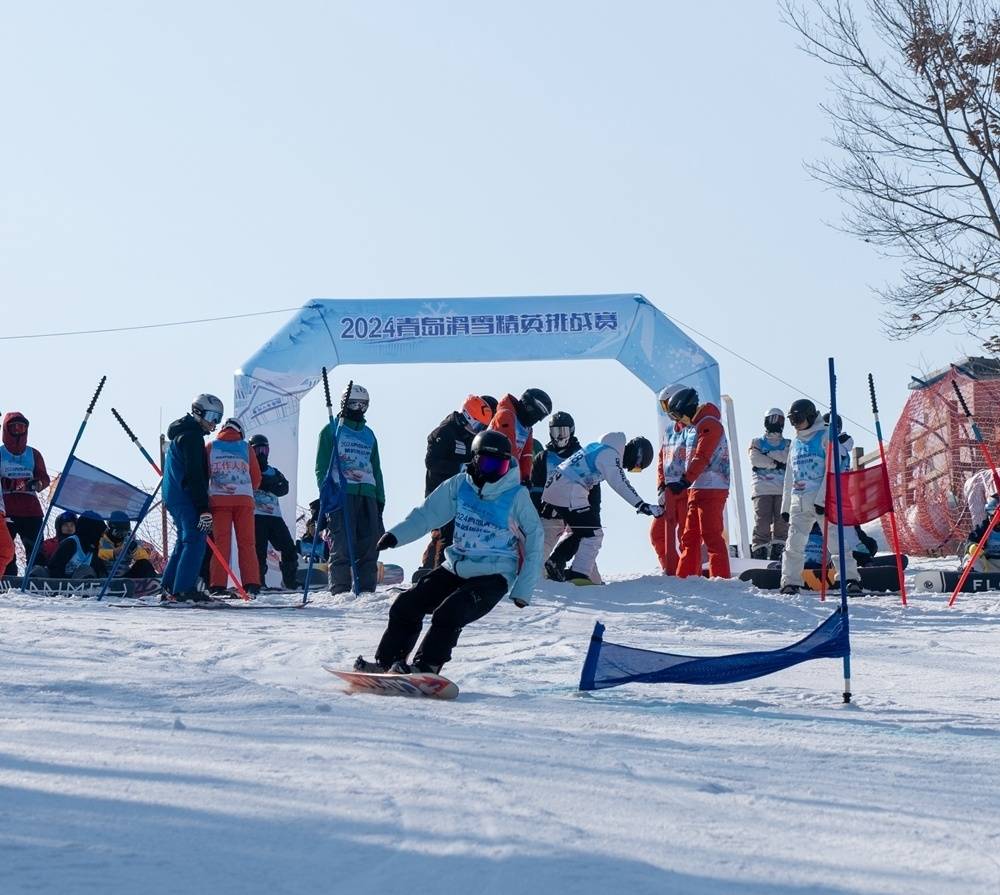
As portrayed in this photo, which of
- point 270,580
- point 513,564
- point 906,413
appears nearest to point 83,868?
point 513,564

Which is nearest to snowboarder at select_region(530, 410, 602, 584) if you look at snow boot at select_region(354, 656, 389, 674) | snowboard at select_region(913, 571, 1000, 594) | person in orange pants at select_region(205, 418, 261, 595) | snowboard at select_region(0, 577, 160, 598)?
person in orange pants at select_region(205, 418, 261, 595)

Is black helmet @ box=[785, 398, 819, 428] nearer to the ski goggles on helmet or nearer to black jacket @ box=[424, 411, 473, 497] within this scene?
black jacket @ box=[424, 411, 473, 497]

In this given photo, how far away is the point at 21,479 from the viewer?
→ 14211mm

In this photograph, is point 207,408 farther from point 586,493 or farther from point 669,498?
point 669,498

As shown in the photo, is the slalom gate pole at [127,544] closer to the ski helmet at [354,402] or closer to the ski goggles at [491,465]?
the ski helmet at [354,402]

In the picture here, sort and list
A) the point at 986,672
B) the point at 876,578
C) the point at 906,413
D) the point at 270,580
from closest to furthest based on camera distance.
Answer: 1. the point at 986,672
2. the point at 876,578
3. the point at 270,580
4. the point at 906,413

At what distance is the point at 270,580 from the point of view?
55.3 feet

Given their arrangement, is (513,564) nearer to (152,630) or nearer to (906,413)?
(152,630)

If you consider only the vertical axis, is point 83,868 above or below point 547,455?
below

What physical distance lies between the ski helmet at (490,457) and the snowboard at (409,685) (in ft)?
3.40

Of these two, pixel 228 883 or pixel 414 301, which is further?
pixel 414 301

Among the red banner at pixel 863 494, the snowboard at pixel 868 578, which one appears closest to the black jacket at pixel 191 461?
the red banner at pixel 863 494

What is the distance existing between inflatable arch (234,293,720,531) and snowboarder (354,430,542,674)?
955cm

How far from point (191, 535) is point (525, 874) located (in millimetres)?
8773
